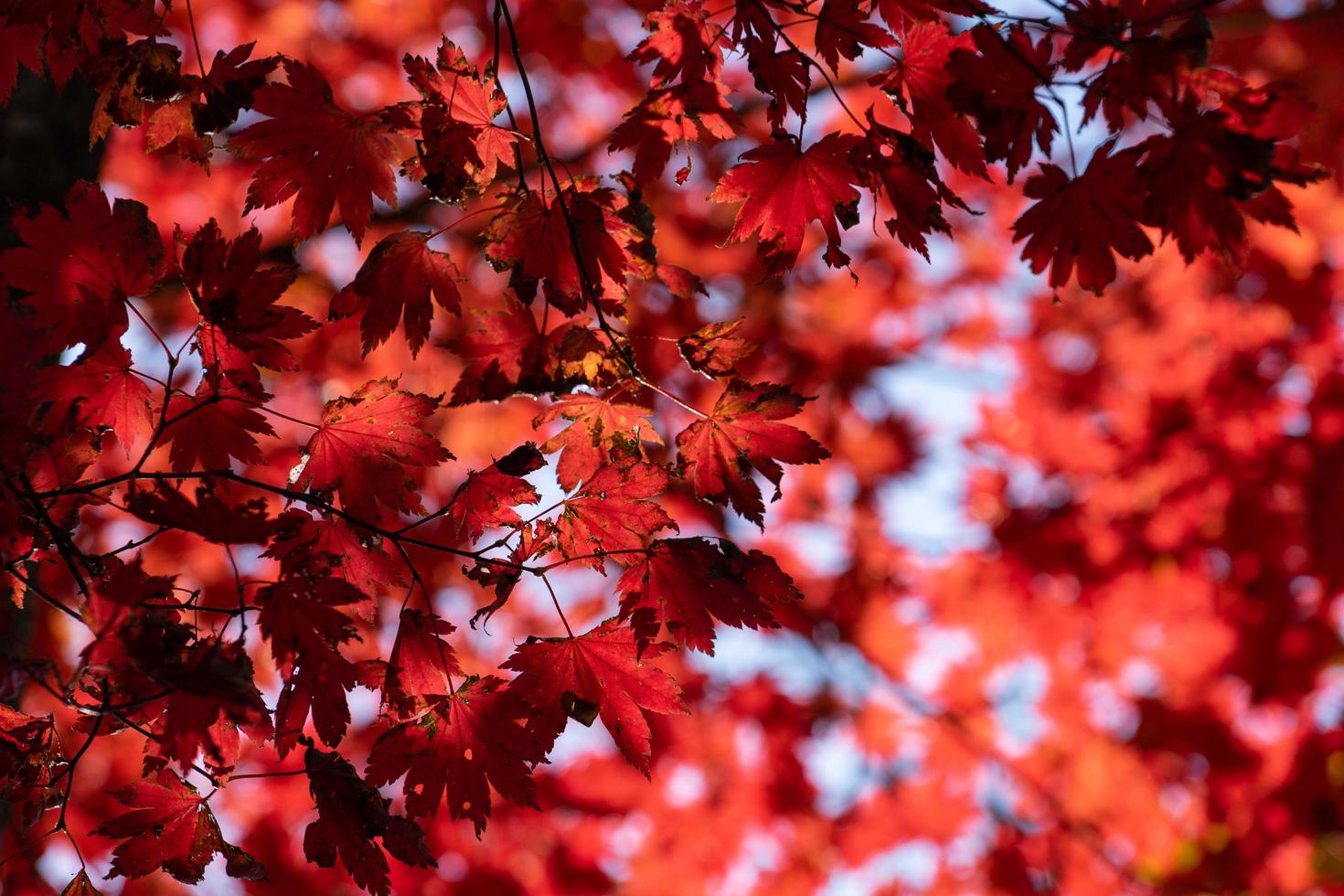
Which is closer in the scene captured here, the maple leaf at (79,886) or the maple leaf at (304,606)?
the maple leaf at (304,606)

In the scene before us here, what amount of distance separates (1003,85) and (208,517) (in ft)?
4.29

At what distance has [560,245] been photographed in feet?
5.40

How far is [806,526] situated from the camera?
25.1 ft

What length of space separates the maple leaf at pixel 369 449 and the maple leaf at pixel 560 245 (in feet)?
0.90

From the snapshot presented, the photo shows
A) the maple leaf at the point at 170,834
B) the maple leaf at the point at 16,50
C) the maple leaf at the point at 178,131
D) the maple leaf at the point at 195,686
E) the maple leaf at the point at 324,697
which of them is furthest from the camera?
the maple leaf at the point at 16,50

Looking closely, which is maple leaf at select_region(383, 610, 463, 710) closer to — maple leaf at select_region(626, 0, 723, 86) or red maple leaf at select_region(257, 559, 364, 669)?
red maple leaf at select_region(257, 559, 364, 669)

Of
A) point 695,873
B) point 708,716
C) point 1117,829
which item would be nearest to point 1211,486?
point 1117,829

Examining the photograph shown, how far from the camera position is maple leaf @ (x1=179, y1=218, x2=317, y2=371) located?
1413 millimetres

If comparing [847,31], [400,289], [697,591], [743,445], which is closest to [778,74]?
[847,31]

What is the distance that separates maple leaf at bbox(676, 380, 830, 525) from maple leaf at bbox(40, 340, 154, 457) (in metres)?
0.91

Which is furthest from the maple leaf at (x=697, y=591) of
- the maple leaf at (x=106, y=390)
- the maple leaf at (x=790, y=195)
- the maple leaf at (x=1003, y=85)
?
the maple leaf at (x=106, y=390)

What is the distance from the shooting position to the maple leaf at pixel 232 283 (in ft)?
4.64

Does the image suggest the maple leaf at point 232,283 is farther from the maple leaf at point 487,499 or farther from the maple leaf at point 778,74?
the maple leaf at point 778,74

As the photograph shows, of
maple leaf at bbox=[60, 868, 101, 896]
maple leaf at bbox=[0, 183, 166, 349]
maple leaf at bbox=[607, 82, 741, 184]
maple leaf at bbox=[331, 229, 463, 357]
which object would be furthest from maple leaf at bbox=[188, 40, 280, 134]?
maple leaf at bbox=[60, 868, 101, 896]
